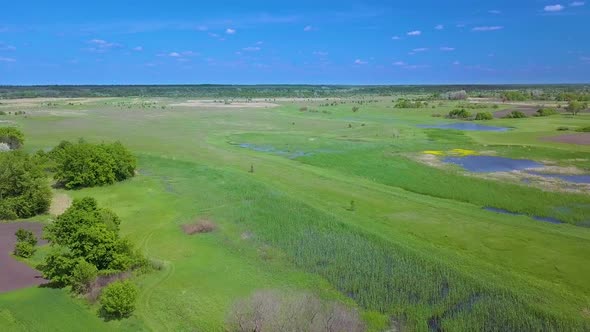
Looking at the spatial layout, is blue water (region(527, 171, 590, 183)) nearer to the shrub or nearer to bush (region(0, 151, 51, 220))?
the shrub

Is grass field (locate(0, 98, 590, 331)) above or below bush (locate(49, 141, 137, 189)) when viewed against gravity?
below

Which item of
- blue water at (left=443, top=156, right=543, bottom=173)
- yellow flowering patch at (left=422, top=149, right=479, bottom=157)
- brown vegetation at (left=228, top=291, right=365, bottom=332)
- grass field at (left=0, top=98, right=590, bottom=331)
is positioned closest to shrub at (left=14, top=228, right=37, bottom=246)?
grass field at (left=0, top=98, right=590, bottom=331)

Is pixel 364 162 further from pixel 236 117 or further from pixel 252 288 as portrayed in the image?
pixel 236 117

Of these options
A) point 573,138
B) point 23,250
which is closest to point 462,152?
point 573,138

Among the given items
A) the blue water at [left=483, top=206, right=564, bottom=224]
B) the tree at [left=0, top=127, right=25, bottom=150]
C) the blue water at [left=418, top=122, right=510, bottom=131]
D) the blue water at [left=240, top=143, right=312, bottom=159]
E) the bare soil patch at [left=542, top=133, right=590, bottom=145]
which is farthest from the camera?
the blue water at [left=418, top=122, right=510, bottom=131]

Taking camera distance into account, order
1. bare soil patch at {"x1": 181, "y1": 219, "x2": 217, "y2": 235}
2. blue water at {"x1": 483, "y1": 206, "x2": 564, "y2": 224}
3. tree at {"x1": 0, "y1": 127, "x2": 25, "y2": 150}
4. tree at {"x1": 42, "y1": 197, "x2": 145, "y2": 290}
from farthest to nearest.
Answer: tree at {"x1": 0, "y1": 127, "x2": 25, "y2": 150}, blue water at {"x1": 483, "y1": 206, "x2": 564, "y2": 224}, bare soil patch at {"x1": 181, "y1": 219, "x2": 217, "y2": 235}, tree at {"x1": 42, "y1": 197, "x2": 145, "y2": 290}

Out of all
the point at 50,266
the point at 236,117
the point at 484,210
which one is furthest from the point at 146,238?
the point at 236,117
